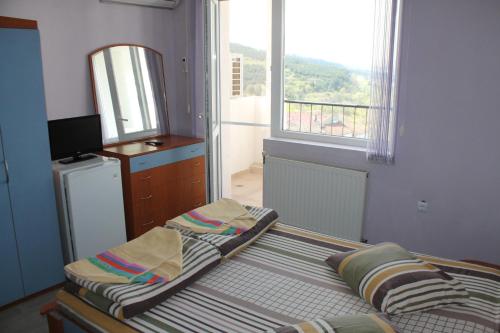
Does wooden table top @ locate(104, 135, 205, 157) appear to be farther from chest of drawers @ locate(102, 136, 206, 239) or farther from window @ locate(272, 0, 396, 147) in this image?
window @ locate(272, 0, 396, 147)

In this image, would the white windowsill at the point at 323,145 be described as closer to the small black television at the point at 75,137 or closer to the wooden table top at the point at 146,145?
the wooden table top at the point at 146,145

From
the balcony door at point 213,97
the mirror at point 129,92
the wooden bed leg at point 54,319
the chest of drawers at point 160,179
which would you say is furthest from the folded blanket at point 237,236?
the mirror at point 129,92

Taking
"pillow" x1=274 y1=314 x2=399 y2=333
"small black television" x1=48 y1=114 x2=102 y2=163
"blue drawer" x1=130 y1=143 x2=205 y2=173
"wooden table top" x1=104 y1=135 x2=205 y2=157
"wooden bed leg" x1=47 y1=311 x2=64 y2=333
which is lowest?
"wooden bed leg" x1=47 y1=311 x2=64 y2=333

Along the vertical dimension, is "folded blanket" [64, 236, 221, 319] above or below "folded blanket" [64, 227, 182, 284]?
below

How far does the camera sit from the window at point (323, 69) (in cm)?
349

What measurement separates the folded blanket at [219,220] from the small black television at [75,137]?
1.17m

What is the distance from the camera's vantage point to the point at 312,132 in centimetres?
388

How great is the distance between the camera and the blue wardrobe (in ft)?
8.52

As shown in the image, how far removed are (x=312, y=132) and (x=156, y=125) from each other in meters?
1.50

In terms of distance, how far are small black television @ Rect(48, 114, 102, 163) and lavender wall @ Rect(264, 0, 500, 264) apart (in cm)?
222

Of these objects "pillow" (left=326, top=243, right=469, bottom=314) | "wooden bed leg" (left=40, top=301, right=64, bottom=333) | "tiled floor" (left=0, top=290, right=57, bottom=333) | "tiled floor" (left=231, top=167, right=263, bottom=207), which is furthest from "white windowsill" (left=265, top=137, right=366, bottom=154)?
"wooden bed leg" (left=40, top=301, right=64, bottom=333)

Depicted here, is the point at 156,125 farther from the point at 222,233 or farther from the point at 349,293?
the point at 349,293

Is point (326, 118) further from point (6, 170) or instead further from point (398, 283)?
point (6, 170)

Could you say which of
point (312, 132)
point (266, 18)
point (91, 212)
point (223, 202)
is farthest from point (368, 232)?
point (266, 18)
